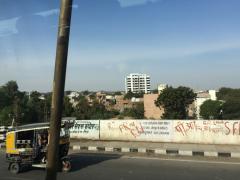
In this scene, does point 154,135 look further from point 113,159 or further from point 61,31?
point 61,31

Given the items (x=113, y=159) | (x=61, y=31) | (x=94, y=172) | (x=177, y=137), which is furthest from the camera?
(x=177, y=137)

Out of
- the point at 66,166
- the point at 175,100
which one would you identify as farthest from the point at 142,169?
the point at 175,100

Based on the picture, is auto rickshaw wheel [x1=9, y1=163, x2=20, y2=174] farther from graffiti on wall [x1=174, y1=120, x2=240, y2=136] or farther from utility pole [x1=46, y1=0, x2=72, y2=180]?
graffiti on wall [x1=174, y1=120, x2=240, y2=136]

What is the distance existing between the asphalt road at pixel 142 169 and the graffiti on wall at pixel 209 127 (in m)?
5.88

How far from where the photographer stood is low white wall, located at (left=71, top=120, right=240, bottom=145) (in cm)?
2153

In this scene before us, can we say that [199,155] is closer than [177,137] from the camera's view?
Yes

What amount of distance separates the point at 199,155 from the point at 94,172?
5.99 meters

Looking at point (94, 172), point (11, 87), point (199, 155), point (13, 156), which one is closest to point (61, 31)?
point (94, 172)

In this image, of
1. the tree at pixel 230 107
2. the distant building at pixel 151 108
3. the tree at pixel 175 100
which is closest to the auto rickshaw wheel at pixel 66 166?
the tree at pixel 175 100

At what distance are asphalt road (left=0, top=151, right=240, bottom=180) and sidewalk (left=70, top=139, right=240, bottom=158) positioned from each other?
1160 millimetres

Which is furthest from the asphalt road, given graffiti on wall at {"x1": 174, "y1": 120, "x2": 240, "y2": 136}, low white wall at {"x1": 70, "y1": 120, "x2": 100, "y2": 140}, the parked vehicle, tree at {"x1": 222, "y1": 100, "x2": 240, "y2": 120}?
tree at {"x1": 222, "y1": 100, "x2": 240, "y2": 120}

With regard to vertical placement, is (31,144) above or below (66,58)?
below

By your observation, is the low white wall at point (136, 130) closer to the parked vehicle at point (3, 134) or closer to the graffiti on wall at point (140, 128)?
the graffiti on wall at point (140, 128)

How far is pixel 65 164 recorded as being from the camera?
541 inches
